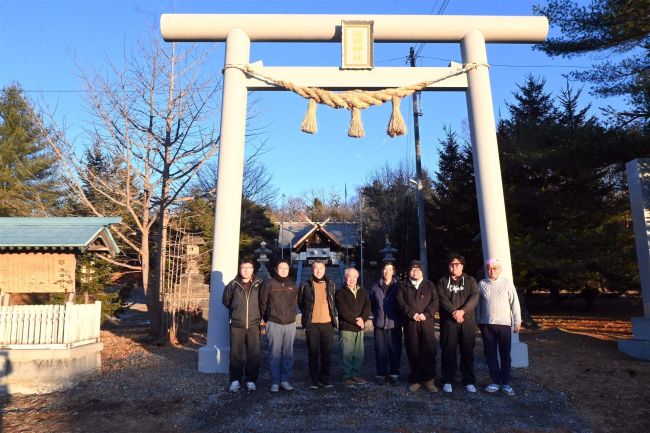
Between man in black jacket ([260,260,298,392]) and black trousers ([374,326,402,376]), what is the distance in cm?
106

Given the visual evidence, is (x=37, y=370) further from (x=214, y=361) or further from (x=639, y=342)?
(x=639, y=342)

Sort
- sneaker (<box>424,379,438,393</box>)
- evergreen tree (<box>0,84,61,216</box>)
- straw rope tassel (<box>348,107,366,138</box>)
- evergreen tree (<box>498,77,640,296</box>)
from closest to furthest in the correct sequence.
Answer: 1. sneaker (<box>424,379,438,393</box>)
2. straw rope tassel (<box>348,107,366,138</box>)
3. evergreen tree (<box>498,77,640,296</box>)
4. evergreen tree (<box>0,84,61,216</box>)

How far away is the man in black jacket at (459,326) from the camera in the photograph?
5551 millimetres

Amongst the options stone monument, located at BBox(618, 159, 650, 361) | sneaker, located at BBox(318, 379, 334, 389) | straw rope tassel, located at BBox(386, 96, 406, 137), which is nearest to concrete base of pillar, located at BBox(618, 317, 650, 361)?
stone monument, located at BBox(618, 159, 650, 361)

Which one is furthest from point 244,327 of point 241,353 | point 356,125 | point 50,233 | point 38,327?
point 50,233

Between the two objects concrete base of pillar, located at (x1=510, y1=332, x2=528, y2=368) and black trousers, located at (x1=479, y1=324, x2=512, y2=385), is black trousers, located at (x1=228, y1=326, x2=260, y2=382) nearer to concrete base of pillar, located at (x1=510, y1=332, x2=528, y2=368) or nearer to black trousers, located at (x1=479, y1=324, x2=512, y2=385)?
black trousers, located at (x1=479, y1=324, x2=512, y2=385)

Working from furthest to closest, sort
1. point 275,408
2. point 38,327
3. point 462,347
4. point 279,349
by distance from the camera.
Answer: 1. point 38,327
2. point 279,349
3. point 462,347
4. point 275,408

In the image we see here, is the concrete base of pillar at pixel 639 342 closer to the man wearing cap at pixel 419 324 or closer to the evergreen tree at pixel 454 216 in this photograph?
the man wearing cap at pixel 419 324

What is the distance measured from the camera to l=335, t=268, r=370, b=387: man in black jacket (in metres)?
5.85

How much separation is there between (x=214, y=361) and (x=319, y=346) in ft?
5.51

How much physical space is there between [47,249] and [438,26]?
23.5 ft

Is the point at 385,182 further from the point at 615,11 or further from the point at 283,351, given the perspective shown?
the point at 283,351

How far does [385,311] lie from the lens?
5848mm

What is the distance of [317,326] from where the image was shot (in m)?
5.82
